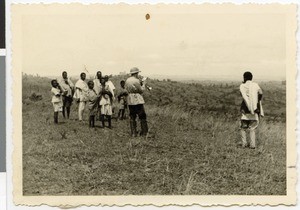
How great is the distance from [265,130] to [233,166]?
26 centimetres

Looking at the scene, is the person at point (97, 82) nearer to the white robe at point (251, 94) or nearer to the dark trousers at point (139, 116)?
the dark trousers at point (139, 116)

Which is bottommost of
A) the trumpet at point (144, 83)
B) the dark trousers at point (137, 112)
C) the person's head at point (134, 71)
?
the dark trousers at point (137, 112)

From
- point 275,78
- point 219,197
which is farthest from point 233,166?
point 275,78

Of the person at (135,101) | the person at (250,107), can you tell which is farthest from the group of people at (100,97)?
the person at (250,107)

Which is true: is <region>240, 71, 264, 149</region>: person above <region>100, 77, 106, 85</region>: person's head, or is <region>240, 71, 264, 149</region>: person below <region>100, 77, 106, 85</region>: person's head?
below

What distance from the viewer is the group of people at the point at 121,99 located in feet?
10.8

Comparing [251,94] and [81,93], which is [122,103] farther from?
[251,94]

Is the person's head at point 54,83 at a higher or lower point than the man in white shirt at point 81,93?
higher

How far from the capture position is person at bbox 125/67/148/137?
10.8 ft

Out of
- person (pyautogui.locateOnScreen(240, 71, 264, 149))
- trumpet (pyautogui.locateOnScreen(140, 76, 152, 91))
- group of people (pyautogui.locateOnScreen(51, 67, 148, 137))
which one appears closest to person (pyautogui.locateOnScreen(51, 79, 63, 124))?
group of people (pyautogui.locateOnScreen(51, 67, 148, 137))

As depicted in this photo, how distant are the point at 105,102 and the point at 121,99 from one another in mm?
92

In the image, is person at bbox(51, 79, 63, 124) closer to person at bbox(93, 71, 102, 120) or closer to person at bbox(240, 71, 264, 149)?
person at bbox(93, 71, 102, 120)

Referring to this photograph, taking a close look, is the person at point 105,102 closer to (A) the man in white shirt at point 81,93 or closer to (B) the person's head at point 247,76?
(A) the man in white shirt at point 81,93

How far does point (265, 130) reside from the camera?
10.8 feet
